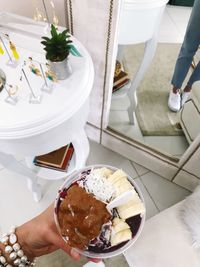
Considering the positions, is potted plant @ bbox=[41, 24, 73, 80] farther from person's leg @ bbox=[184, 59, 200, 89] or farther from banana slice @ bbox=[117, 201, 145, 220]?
person's leg @ bbox=[184, 59, 200, 89]

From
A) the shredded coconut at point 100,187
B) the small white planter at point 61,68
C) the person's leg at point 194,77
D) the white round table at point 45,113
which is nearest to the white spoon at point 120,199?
the shredded coconut at point 100,187

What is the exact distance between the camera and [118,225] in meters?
0.42

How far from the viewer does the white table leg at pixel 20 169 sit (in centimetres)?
70

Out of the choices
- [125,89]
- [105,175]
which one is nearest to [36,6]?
[125,89]

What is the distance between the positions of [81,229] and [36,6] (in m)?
0.65

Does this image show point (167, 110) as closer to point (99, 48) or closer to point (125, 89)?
point (125, 89)

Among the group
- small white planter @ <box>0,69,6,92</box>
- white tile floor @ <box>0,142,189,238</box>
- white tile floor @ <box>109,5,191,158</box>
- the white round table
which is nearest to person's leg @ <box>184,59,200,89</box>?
white tile floor @ <box>109,5,191,158</box>

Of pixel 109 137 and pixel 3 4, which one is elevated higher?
pixel 3 4

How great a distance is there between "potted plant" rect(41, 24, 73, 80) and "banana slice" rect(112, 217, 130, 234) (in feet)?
1.22

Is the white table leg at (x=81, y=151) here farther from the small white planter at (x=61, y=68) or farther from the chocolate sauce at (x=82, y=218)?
the chocolate sauce at (x=82, y=218)

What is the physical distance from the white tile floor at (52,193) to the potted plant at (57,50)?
694 millimetres

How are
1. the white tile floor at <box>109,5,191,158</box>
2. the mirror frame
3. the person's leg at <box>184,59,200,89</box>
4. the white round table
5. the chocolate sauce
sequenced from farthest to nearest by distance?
1. the white tile floor at <box>109,5,191,158</box>
2. the person's leg at <box>184,59,200,89</box>
3. the mirror frame
4. the white round table
5. the chocolate sauce

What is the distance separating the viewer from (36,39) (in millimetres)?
641

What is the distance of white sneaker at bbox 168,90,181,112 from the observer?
85 cm
